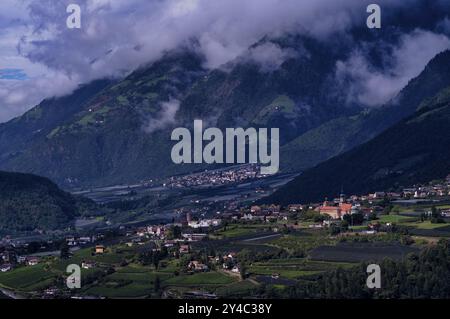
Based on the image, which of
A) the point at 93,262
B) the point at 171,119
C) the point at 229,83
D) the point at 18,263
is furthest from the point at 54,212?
the point at 229,83

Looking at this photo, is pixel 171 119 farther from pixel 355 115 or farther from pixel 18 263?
pixel 18 263

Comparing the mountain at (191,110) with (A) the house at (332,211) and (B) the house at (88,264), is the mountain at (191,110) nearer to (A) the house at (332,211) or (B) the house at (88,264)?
(A) the house at (332,211)

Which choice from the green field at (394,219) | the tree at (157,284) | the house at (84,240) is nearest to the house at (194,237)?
the house at (84,240)

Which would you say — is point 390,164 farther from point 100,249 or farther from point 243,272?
point 243,272
